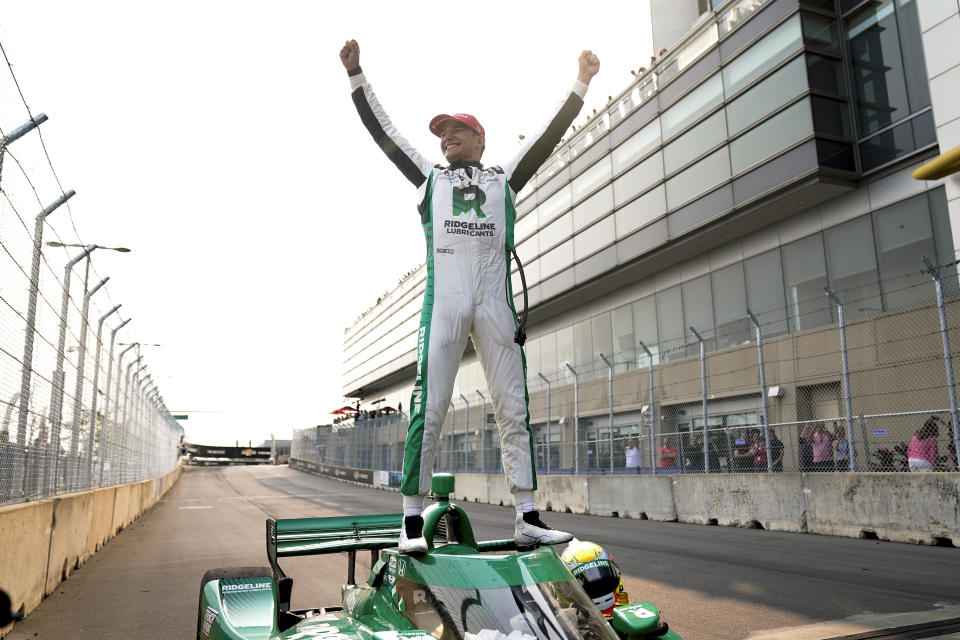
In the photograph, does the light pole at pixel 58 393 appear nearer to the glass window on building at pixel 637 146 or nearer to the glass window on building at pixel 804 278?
the glass window on building at pixel 804 278

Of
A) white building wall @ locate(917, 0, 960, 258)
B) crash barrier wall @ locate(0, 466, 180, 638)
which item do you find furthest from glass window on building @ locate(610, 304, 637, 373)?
crash barrier wall @ locate(0, 466, 180, 638)

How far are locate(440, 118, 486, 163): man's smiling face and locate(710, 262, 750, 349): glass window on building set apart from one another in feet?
60.7

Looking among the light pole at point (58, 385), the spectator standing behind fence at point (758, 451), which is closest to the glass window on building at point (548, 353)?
the spectator standing behind fence at point (758, 451)

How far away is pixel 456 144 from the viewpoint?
388 cm

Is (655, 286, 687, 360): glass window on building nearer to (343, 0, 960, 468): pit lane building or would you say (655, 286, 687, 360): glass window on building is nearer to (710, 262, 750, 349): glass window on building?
(343, 0, 960, 468): pit lane building

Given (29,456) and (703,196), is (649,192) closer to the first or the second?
(703,196)

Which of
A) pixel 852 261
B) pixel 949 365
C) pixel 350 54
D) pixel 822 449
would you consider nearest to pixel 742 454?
pixel 822 449

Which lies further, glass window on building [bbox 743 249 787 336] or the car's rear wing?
glass window on building [bbox 743 249 787 336]

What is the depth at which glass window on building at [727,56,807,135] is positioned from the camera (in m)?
19.2

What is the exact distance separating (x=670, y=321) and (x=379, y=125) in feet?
73.5

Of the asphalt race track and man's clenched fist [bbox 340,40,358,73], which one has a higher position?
man's clenched fist [bbox 340,40,358,73]

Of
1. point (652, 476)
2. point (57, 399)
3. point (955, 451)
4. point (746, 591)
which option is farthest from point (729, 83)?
point (57, 399)

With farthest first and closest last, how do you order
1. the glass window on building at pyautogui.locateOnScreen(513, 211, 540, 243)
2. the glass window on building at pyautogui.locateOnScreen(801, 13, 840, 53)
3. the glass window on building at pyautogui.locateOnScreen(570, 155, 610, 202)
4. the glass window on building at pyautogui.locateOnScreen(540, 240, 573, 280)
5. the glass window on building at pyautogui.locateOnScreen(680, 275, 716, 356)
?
the glass window on building at pyautogui.locateOnScreen(513, 211, 540, 243) < the glass window on building at pyautogui.locateOnScreen(540, 240, 573, 280) < the glass window on building at pyautogui.locateOnScreen(570, 155, 610, 202) < the glass window on building at pyautogui.locateOnScreen(680, 275, 716, 356) < the glass window on building at pyautogui.locateOnScreen(801, 13, 840, 53)

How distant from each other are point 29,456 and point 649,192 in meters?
22.1
